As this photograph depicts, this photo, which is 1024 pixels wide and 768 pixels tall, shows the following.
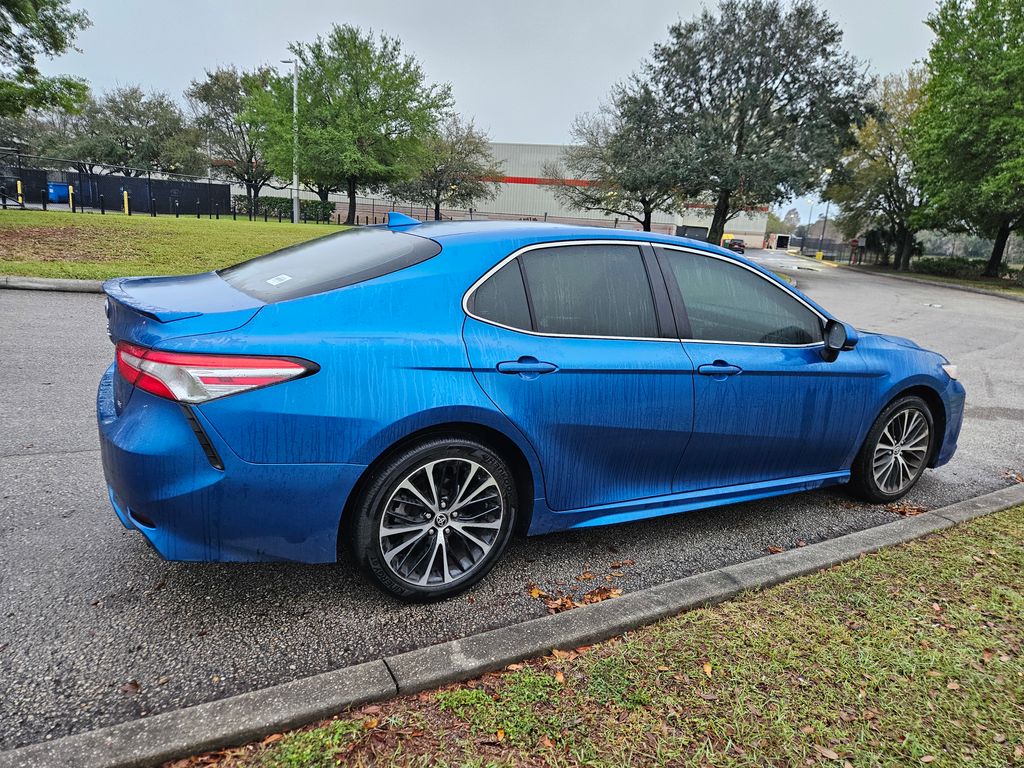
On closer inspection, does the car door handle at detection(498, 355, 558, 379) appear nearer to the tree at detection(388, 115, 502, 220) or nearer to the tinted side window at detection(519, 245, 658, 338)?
the tinted side window at detection(519, 245, 658, 338)

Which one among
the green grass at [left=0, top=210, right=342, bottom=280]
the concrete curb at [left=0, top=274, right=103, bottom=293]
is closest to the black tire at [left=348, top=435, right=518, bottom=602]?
the concrete curb at [left=0, top=274, right=103, bottom=293]

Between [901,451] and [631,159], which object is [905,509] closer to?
[901,451]

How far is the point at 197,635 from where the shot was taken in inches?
97.4

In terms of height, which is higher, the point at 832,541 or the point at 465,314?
the point at 465,314

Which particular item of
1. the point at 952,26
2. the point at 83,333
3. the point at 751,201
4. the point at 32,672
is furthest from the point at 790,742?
the point at 952,26

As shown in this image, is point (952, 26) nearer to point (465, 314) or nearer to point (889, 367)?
point (889, 367)

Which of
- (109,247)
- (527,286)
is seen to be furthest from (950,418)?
(109,247)

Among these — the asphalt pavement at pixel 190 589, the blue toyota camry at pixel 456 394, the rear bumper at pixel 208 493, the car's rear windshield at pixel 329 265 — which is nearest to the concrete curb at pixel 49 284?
the asphalt pavement at pixel 190 589

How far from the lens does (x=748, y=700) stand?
223 cm

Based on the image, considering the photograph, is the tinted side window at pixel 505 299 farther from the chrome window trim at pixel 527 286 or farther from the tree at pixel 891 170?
the tree at pixel 891 170

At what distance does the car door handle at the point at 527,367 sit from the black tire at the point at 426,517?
33cm

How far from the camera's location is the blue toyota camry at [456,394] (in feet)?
7.53

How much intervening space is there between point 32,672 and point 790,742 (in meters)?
2.54

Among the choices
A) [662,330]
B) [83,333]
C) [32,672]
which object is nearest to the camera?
[32,672]
